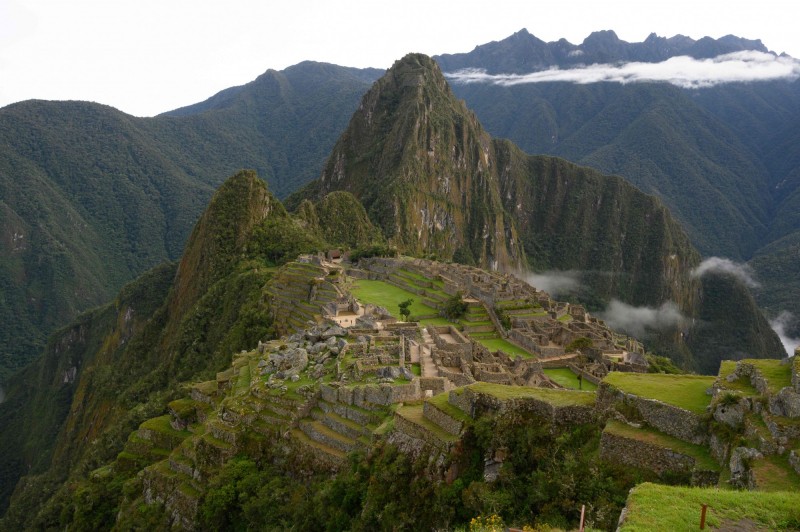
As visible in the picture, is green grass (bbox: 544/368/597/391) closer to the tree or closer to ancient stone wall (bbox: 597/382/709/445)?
the tree

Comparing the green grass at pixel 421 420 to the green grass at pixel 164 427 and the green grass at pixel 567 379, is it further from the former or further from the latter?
the green grass at pixel 567 379

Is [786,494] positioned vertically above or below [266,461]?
above

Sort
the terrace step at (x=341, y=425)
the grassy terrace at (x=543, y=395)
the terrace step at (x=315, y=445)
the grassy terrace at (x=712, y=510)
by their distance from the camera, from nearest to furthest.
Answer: the grassy terrace at (x=712, y=510) → the grassy terrace at (x=543, y=395) → the terrace step at (x=315, y=445) → the terrace step at (x=341, y=425)

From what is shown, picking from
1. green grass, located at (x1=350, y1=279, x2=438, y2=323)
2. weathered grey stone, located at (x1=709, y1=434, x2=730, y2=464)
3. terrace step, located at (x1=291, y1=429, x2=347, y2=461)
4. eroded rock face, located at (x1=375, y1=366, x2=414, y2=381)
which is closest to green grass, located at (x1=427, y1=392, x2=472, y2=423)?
eroded rock face, located at (x1=375, y1=366, x2=414, y2=381)

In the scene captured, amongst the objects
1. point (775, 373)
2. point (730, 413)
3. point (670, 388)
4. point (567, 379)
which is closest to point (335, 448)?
point (670, 388)

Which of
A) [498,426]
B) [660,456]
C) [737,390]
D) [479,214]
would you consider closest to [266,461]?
[498,426]

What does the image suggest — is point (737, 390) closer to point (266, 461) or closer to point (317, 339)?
point (266, 461)

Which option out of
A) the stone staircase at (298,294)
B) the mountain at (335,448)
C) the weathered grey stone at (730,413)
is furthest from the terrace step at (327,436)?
the stone staircase at (298,294)
